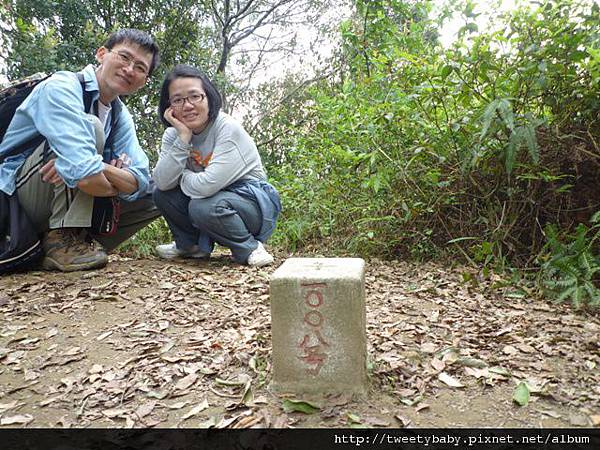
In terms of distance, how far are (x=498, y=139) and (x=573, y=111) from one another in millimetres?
442

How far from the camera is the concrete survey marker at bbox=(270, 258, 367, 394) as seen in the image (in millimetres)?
1607

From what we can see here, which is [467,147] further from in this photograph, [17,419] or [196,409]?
[17,419]

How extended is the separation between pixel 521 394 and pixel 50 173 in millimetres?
2653

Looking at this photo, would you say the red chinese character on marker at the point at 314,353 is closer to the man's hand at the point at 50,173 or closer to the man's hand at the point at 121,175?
the man's hand at the point at 121,175

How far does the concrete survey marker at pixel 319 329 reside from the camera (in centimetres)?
161

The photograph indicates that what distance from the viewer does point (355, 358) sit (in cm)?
163

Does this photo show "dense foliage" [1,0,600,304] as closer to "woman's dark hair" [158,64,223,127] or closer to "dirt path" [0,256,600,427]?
"dirt path" [0,256,600,427]

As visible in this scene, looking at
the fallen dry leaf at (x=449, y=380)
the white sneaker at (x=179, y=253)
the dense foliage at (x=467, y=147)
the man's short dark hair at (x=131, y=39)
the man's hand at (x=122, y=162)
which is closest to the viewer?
the fallen dry leaf at (x=449, y=380)

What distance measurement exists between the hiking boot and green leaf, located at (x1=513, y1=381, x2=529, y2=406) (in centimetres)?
246

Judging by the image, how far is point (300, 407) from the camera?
5.26ft

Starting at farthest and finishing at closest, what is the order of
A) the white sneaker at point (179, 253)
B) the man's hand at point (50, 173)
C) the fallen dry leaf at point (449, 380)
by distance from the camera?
1. the white sneaker at point (179, 253)
2. the man's hand at point (50, 173)
3. the fallen dry leaf at point (449, 380)

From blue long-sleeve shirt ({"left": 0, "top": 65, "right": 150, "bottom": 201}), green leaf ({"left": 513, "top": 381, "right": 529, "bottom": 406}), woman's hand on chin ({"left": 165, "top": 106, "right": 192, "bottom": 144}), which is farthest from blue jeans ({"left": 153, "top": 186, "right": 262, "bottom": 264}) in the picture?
green leaf ({"left": 513, "top": 381, "right": 529, "bottom": 406})

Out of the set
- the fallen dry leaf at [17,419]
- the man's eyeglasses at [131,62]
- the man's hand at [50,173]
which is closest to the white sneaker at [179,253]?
the man's hand at [50,173]

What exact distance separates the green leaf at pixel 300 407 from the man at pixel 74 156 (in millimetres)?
1825
